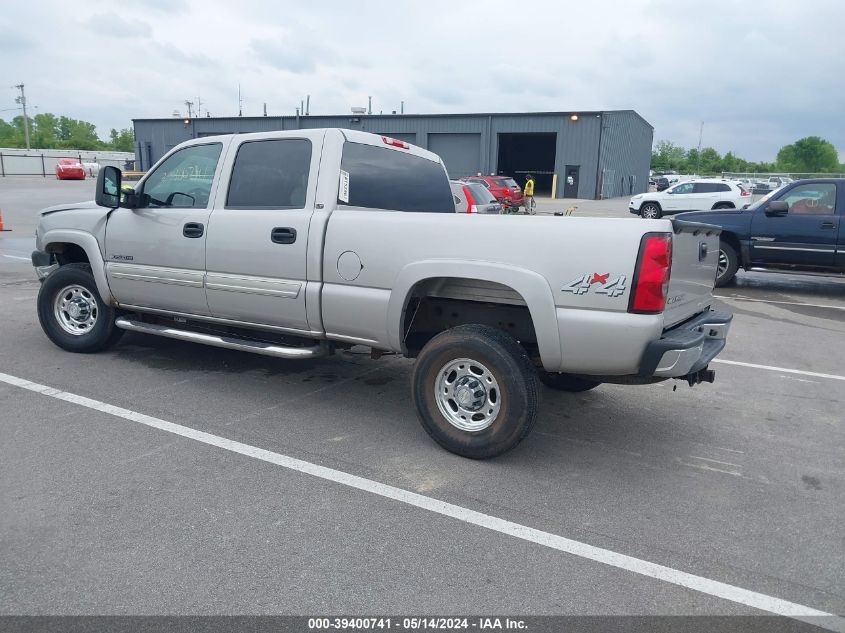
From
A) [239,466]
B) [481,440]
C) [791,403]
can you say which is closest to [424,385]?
[481,440]

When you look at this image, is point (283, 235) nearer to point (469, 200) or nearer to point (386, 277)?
point (386, 277)

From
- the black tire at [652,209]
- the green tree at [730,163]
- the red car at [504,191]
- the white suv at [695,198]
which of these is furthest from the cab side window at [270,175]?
the green tree at [730,163]

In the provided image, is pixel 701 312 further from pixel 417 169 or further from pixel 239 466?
pixel 239 466

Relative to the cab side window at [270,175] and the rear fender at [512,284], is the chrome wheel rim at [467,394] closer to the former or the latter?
the rear fender at [512,284]

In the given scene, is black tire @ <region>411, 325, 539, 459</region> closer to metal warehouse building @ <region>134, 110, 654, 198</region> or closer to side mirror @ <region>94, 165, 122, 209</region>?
side mirror @ <region>94, 165, 122, 209</region>

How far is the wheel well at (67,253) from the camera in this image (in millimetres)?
6277

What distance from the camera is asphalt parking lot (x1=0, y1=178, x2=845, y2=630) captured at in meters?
2.83

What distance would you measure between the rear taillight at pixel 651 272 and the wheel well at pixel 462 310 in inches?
27.6

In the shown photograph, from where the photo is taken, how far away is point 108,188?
5617 mm

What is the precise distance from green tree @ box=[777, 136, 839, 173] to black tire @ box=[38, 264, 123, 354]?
119 m

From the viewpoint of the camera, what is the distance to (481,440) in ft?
13.4

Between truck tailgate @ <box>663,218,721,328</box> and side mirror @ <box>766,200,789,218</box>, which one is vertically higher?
side mirror @ <box>766,200,789,218</box>

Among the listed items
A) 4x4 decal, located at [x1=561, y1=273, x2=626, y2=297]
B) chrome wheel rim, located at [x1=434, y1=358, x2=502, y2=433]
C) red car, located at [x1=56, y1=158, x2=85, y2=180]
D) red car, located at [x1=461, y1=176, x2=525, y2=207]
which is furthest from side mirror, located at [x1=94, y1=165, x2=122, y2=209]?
red car, located at [x1=56, y1=158, x2=85, y2=180]

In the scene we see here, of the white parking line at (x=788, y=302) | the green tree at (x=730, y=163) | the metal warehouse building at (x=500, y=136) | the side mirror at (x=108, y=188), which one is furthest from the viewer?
the green tree at (x=730, y=163)
